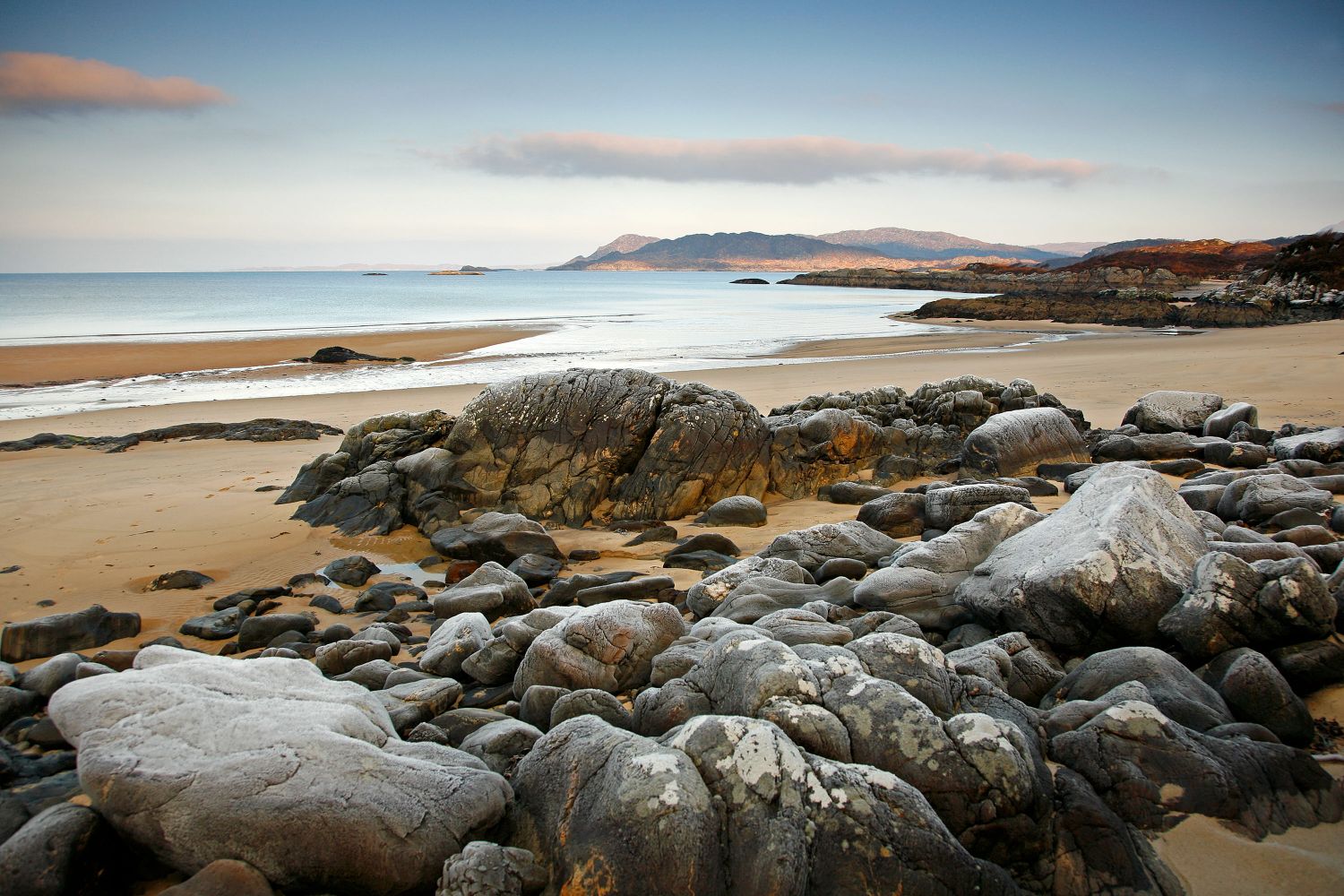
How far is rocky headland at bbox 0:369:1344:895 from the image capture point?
111 inches

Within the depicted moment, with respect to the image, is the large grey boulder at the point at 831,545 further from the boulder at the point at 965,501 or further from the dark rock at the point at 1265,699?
the dark rock at the point at 1265,699

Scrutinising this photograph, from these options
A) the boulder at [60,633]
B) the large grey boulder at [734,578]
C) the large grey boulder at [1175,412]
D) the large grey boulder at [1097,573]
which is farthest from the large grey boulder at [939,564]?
the large grey boulder at [1175,412]

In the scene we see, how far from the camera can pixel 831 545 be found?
6.58 metres

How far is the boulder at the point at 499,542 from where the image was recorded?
7.48 meters

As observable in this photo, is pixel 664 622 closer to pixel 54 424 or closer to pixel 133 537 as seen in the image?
pixel 133 537

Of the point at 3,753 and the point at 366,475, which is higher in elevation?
the point at 366,475

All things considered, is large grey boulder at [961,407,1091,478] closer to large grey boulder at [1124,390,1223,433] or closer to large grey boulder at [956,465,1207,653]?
large grey boulder at [1124,390,1223,433]

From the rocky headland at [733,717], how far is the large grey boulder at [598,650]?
17 millimetres

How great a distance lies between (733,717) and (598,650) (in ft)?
5.24

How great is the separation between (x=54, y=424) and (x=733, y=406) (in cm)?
1285

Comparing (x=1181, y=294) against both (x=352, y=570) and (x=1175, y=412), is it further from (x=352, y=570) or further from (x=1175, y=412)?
(x=352, y=570)

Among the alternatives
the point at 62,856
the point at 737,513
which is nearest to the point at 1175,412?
the point at 737,513

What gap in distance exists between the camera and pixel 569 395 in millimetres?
9273

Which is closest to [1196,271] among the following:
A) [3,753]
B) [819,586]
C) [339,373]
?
[339,373]
